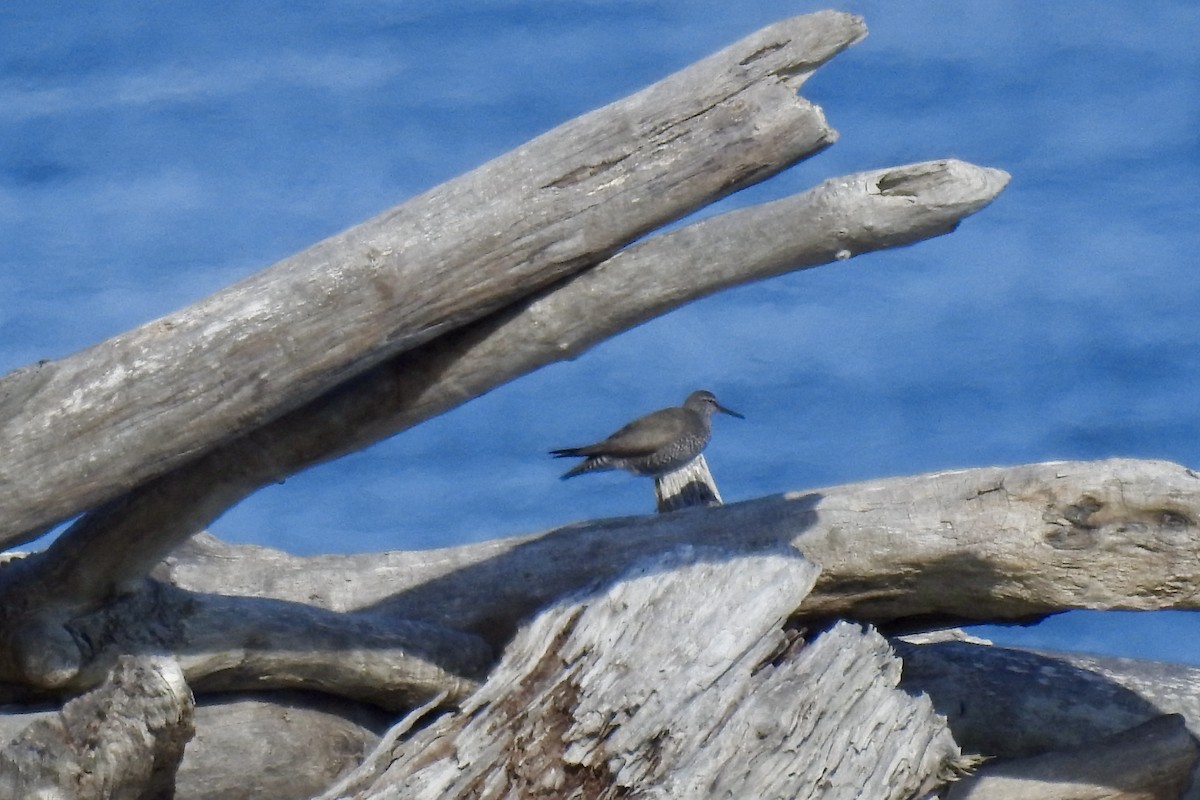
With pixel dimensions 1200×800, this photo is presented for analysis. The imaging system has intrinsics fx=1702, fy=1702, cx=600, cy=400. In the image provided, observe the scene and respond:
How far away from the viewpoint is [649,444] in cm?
671

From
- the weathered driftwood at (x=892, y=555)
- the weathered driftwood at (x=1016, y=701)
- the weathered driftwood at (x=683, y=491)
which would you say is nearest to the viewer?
the weathered driftwood at (x=892, y=555)

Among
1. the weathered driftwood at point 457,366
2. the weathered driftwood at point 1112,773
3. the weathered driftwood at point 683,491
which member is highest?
the weathered driftwood at point 457,366

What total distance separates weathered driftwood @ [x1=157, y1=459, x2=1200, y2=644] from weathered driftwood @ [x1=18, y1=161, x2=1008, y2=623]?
22.2 inches

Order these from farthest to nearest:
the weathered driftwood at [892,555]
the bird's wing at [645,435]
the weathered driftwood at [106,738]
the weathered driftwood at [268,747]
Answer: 1. the bird's wing at [645,435]
2. the weathered driftwood at [268,747]
3. the weathered driftwood at [892,555]
4. the weathered driftwood at [106,738]

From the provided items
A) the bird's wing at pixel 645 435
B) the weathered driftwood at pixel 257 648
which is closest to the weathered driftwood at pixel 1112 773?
the weathered driftwood at pixel 257 648

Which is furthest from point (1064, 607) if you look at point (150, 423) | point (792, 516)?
point (150, 423)

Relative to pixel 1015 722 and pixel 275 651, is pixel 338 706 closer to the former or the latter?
pixel 275 651

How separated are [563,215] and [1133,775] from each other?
73.5 inches

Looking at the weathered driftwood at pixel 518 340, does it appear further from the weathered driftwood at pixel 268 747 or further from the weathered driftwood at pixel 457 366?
the weathered driftwood at pixel 268 747

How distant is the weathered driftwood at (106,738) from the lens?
315cm

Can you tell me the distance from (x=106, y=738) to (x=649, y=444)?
3.74 metres

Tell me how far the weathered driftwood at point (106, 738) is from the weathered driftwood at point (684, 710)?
0.39m

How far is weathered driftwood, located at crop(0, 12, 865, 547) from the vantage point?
317 cm

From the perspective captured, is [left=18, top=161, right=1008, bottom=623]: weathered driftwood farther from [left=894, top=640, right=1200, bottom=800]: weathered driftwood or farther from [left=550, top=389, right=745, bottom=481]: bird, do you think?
[left=550, top=389, right=745, bottom=481]: bird
